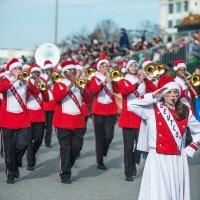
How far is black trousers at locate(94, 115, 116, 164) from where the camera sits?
10.8 metres

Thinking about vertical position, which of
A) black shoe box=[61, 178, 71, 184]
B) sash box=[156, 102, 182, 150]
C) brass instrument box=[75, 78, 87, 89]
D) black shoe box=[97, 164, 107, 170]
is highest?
brass instrument box=[75, 78, 87, 89]

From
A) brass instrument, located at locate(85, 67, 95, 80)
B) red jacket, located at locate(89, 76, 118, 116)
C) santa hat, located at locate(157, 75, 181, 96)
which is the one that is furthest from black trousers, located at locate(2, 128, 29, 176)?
santa hat, located at locate(157, 75, 181, 96)

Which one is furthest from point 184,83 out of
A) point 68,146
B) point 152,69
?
point 68,146

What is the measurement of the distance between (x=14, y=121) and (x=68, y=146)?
895 mm

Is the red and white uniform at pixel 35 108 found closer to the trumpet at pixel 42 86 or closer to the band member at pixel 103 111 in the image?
the trumpet at pixel 42 86

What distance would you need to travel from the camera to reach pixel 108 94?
36.2 ft

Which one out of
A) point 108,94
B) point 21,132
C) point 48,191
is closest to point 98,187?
point 48,191

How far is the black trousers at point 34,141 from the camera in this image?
10508 millimetres

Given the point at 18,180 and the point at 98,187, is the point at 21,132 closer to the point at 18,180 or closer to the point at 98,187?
the point at 18,180

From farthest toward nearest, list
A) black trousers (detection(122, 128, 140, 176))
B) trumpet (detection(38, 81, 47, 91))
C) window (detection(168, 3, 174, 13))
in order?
1. window (detection(168, 3, 174, 13))
2. trumpet (detection(38, 81, 47, 91))
3. black trousers (detection(122, 128, 140, 176))

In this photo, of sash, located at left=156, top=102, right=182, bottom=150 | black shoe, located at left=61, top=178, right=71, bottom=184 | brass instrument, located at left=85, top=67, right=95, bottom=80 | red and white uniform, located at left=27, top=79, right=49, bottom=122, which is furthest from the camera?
brass instrument, located at left=85, top=67, right=95, bottom=80

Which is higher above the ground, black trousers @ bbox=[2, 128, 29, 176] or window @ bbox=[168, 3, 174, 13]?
window @ bbox=[168, 3, 174, 13]

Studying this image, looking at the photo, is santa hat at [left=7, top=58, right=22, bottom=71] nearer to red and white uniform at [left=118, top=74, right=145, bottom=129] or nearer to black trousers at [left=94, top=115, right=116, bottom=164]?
red and white uniform at [left=118, top=74, right=145, bottom=129]

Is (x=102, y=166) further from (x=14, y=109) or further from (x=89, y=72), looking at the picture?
(x=14, y=109)
